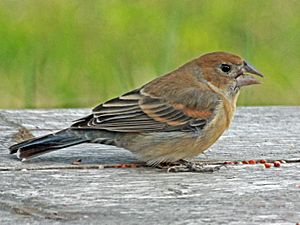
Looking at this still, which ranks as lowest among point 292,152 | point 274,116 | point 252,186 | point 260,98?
point 252,186

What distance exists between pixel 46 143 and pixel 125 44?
4.51m

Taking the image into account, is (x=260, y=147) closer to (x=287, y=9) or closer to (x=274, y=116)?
(x=274, y=116)

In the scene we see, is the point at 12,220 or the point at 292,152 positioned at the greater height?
the point at 292,152

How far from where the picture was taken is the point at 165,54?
940 centimetres

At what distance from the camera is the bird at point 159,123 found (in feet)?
18.3

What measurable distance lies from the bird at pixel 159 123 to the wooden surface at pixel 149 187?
0.08 m

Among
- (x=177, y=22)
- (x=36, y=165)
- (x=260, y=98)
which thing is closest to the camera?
(x=36, y=165)

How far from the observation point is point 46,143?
5.47m

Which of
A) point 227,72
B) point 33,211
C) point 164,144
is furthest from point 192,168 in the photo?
point 33,211

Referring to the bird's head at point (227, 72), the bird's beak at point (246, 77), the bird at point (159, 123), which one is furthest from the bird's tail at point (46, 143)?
the bird's beak at point (246, 77)

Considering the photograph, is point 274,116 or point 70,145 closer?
point 70,145

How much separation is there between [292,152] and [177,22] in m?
4.66

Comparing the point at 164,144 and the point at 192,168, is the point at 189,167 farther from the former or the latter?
the point at 164,144

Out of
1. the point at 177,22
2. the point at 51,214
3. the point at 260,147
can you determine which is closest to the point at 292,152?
the point at 260,147
